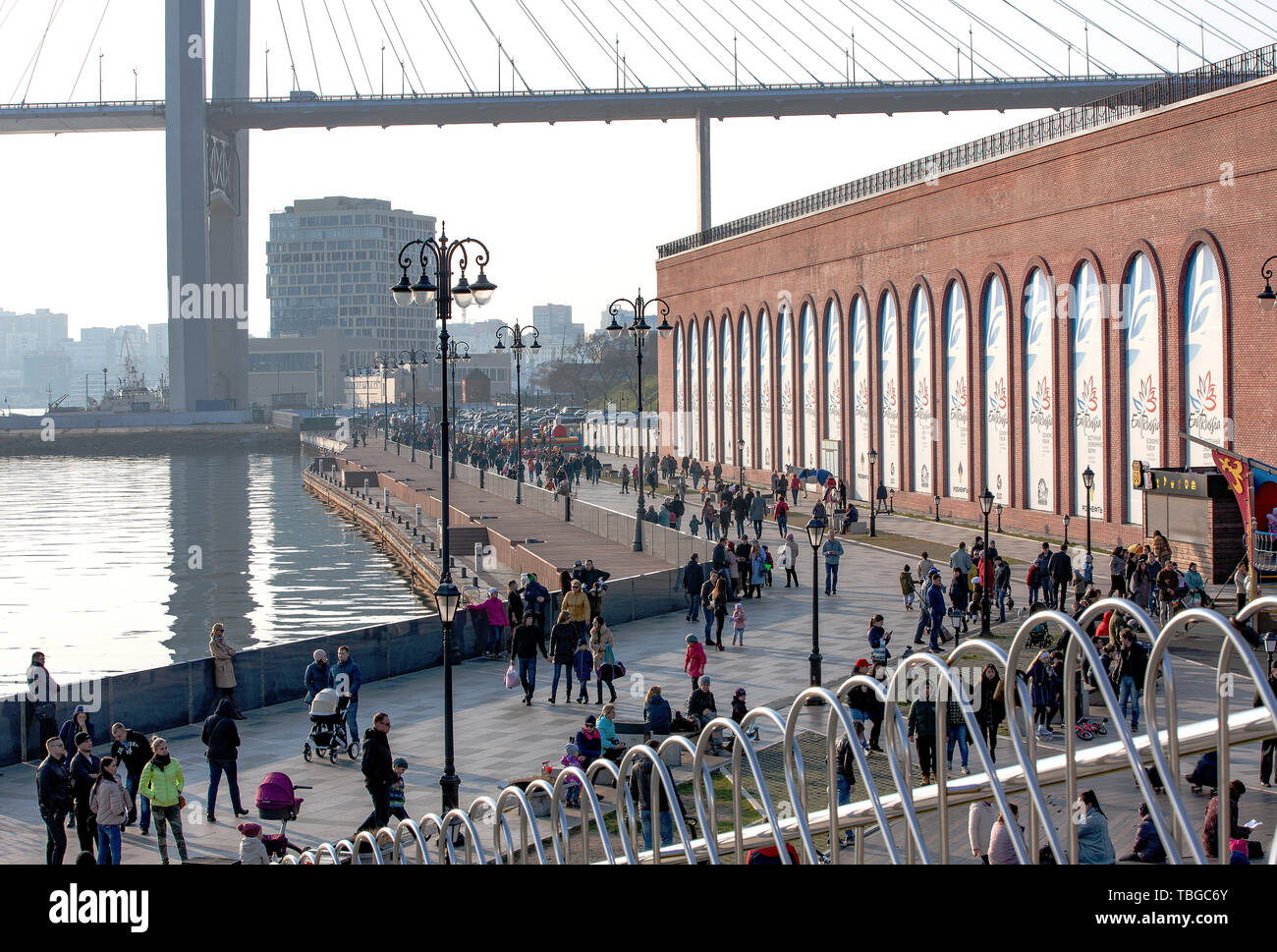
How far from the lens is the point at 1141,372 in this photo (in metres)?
32.5

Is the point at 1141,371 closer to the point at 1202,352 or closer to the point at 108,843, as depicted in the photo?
the point at 1202,352

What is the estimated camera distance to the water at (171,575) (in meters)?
32.2

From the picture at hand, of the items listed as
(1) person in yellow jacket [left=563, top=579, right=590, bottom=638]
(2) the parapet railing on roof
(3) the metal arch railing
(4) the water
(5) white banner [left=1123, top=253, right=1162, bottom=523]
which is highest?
(2) the parapet railing on roof

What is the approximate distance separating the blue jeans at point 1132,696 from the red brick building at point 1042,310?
584 inches

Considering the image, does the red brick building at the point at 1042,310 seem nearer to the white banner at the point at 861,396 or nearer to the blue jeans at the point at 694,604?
the white banner at the point at 861,396

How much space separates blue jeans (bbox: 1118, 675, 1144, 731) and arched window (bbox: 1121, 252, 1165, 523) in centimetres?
1740

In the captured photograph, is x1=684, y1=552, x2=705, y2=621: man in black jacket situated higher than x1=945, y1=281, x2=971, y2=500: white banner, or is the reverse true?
x1=945, y1=281, x2=971, y2=500: white banner

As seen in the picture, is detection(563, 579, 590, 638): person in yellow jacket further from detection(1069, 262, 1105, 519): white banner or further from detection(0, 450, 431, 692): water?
detection(1069, 262, 1105, 519): white banner

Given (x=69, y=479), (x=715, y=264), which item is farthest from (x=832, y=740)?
(x=69, y=479)

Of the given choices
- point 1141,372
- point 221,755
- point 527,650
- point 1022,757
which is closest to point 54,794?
point 221,755

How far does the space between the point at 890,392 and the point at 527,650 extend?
3039cm

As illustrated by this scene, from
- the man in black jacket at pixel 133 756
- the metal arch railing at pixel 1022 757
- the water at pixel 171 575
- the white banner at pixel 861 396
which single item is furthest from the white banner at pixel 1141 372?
the metal arch railing at pixel 1022 757

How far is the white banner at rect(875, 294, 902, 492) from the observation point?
4506 cm

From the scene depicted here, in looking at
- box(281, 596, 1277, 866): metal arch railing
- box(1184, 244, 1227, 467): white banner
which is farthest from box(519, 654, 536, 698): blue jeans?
box(1184, 244, 1227, 467): white banner
